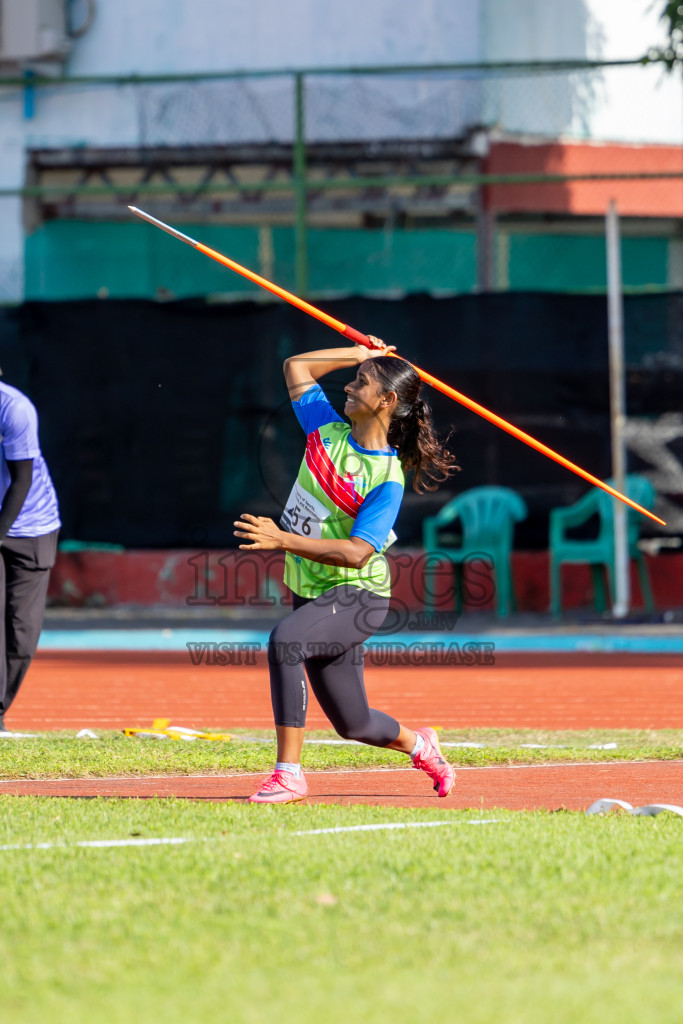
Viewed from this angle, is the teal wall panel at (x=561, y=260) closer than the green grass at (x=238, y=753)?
No

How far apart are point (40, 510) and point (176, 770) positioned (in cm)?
176

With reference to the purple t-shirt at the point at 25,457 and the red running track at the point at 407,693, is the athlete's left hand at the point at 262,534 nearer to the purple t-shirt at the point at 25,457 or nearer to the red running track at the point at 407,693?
the purple t-shirt at the point at 25,457

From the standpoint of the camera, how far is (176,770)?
22.6ft

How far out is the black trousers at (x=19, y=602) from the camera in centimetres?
778

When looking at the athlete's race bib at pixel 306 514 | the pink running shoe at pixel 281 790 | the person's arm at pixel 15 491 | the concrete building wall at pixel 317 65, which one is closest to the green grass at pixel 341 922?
the pink running shoe at pixel 281 790

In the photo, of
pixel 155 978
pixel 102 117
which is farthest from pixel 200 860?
pixel 102 117

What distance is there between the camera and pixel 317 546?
564cm

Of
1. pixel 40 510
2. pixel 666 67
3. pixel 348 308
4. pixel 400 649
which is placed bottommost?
pixel 400 649

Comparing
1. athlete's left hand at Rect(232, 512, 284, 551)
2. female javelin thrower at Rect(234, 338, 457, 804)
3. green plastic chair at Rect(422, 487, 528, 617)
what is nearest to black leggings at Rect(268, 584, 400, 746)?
female javelin thrower at Rect(234, 338, 457, 804)

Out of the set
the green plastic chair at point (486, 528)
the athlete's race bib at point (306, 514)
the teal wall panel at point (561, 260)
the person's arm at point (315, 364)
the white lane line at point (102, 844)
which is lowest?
the white lane line at point (102, 844)

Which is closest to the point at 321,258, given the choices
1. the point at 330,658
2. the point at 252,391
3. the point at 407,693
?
the point at 252,391

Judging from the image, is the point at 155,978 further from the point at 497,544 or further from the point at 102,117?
the point at 102,117

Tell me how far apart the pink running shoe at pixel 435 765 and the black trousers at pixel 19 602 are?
2.51m

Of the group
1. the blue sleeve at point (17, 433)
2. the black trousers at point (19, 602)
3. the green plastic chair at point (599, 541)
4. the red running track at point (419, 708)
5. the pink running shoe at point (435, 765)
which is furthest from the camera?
the green plastic chair at point (599, 541)
